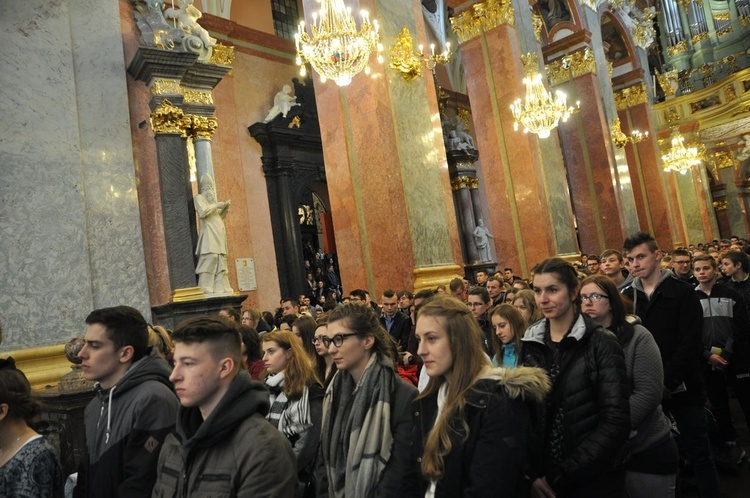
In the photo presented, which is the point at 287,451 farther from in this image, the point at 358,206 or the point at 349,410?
the point at 358,206

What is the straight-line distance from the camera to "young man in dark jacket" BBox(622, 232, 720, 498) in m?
3.53

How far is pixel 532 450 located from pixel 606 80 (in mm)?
16992

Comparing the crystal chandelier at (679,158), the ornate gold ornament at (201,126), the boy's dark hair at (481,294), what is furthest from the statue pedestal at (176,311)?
the crystal chandelier at (679,158)

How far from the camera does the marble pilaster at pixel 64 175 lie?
5680mm

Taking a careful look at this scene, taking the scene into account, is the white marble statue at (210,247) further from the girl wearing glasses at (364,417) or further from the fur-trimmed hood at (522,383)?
the fur-trimmed hood at (522,383)

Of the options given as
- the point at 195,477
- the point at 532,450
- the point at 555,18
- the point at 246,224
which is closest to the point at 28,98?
the point at 195,477

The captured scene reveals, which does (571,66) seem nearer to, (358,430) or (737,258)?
(737,258)

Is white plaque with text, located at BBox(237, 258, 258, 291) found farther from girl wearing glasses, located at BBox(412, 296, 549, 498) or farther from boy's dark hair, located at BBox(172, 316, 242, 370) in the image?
girl wearing glasses, located at BBox(412, 296, 549, 498)

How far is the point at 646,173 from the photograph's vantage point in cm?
2089

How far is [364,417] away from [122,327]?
1219mm

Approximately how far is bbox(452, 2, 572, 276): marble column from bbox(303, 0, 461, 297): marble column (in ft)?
12.9

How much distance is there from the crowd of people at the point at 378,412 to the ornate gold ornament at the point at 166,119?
16.1ft

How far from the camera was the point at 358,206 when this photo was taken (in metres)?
8.52

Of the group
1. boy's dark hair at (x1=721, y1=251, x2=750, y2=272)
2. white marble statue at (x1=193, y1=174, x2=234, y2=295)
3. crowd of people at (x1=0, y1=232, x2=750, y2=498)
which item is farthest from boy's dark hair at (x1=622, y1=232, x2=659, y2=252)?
white marble statue at (x1=193, y1=174, x2=234, y2=295)
